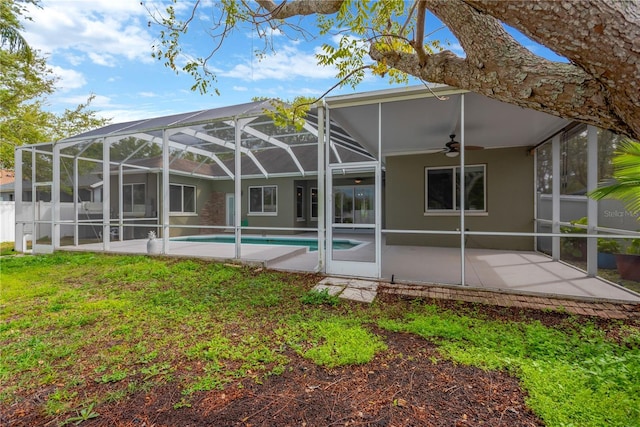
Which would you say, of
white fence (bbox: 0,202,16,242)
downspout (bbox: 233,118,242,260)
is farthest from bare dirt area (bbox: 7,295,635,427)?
white fence (bbox: 0,202,16,242)

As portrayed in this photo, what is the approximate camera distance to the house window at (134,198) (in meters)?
12.2

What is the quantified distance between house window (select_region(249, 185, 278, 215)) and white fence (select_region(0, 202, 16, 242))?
8554 mm

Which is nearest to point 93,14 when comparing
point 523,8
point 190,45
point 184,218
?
point 190,45

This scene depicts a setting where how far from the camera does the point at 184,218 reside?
12.9 meters

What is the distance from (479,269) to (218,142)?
7460mm

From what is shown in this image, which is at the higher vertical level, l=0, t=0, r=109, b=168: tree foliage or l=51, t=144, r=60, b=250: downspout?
l=0, t=0, r=109, b=168: tree foliage

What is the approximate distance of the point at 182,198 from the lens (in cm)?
1280

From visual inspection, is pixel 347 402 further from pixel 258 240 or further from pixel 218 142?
pixel 258 240

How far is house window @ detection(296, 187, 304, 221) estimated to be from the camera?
44.8 ft

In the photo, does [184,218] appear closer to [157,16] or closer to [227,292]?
[227,292]

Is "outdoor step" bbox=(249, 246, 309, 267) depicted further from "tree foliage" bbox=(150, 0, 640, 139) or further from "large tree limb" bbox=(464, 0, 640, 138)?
"large tree limb" bbox=(464, 0, 640, 138)

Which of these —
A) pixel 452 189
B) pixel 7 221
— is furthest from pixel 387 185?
pixel 7 221

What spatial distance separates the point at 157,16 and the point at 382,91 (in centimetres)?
322

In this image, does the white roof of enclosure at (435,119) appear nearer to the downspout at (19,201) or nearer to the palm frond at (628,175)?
the palm frond at (628,175)
